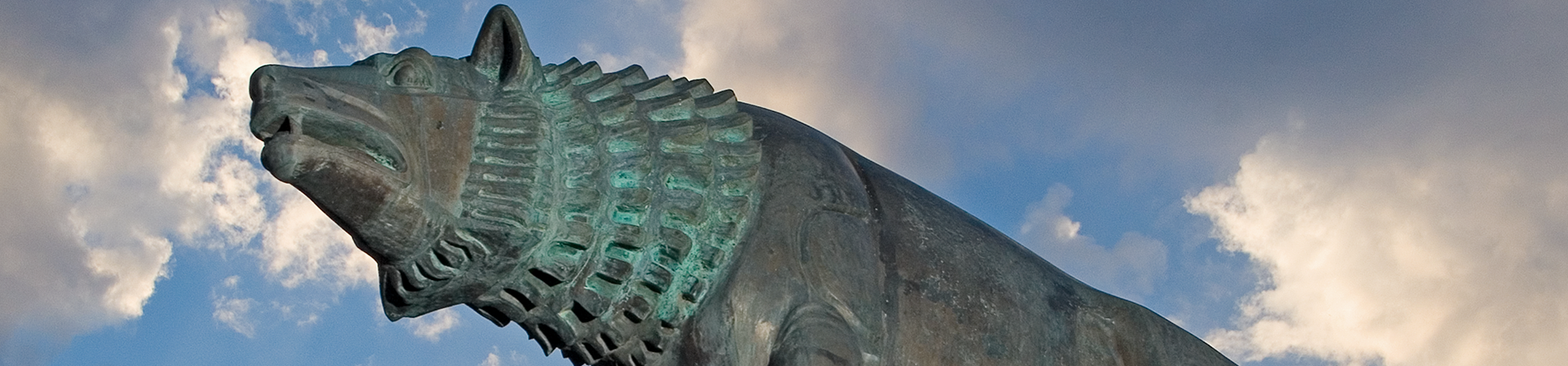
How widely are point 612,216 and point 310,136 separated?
0.95 meters

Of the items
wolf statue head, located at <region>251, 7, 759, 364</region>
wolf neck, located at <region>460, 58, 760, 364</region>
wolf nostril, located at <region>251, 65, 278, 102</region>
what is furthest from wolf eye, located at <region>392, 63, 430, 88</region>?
wolf nostril, located at <region>251, 65, 278, 102</region>

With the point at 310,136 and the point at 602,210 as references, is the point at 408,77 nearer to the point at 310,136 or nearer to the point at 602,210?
the point at 310,136

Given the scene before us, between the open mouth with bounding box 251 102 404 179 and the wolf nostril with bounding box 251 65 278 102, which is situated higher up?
the wolf nostril with bounding box 251 65 278 102

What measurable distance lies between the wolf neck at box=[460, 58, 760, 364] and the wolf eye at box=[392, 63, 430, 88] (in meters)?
0.22

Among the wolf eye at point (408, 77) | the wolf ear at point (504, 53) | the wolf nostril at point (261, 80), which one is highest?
the wolf ear at point (504, 53)

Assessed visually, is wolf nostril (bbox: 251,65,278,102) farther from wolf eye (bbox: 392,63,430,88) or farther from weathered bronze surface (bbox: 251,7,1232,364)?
wolf eye (bbox: 392,63,430,88)

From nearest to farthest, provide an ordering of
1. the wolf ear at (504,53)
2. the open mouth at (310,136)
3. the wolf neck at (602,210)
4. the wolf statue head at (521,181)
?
1. the open mouth at (310,136)
2. the wolf statue head at (521,181)
3. the wolf neck at (602,210)
4. the wolf ear at (504,53)

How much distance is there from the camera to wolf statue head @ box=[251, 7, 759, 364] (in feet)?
14.0

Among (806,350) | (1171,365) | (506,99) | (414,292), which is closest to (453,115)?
(506,99)

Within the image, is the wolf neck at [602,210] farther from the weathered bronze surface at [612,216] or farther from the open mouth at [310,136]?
the open mouth at [310,136]

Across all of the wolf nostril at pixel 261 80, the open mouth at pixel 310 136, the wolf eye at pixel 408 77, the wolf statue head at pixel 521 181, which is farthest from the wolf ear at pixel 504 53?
the wolf nostril at pixel 261 80

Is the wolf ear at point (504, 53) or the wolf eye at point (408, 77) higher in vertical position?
the wolf ear at point (504, 53)

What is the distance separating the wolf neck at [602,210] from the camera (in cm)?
448

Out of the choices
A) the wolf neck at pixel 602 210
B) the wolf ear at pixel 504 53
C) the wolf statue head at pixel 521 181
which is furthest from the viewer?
the wolf ear at pixel 504 53
